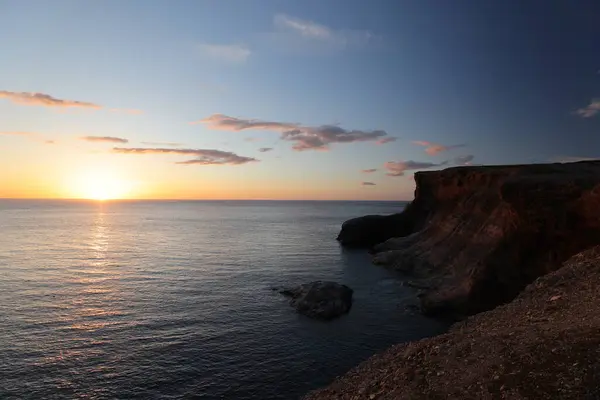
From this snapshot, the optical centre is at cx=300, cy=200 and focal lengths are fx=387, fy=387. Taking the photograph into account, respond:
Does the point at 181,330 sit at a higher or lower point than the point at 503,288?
lower

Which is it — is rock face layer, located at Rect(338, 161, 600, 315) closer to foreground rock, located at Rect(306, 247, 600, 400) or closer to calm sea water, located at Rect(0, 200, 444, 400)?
calm sea water, located at Rect(0, 200, 444, 400)

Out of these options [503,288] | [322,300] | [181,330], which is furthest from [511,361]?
[181,330]

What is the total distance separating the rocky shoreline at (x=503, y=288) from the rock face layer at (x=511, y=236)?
0.31ft

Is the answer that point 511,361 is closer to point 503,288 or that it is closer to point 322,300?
point 503,288

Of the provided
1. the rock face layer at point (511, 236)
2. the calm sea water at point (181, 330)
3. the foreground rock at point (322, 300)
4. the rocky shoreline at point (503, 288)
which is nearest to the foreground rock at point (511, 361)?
the rocky shoreline at point (503, 288)

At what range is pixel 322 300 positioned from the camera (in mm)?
38438

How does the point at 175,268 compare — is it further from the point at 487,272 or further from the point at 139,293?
the point at 487,272

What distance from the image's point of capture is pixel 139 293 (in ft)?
152

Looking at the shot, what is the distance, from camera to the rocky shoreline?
1510 cm

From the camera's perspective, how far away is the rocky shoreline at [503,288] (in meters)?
15.1

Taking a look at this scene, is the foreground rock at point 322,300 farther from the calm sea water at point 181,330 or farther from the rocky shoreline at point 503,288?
the rocky shoreline at point 503,288

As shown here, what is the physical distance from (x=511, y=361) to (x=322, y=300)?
934 inches

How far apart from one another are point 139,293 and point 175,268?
617 inches

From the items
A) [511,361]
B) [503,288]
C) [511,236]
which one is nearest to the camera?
[511,361]
